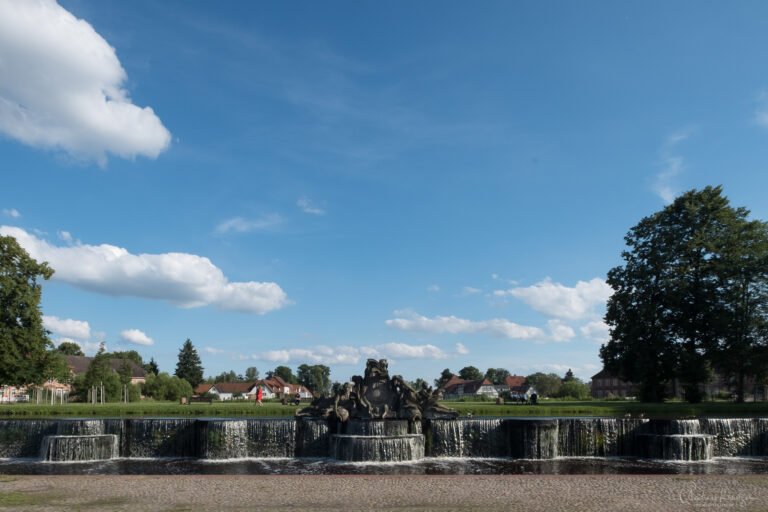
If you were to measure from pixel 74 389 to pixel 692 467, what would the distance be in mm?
76538

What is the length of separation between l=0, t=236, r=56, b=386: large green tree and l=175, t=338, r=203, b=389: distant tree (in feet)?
273

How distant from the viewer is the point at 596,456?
82.0ft

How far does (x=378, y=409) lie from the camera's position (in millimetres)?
27000

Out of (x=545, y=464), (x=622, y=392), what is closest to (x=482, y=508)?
(x=545, y=464)

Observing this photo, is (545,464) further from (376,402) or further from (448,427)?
(376,402)

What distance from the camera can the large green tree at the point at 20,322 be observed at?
130ft

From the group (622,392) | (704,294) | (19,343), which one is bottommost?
(622,392)

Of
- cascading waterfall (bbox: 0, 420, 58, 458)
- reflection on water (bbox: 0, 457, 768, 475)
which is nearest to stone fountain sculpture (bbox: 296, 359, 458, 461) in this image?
reflection on water (bbox: 0, 457, 768, 475)

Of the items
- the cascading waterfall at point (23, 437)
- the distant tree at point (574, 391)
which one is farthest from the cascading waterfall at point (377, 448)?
the distant tree at point (574, 391)

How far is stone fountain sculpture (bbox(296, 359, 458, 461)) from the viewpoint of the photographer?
24125mm

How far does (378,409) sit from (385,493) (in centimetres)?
1364

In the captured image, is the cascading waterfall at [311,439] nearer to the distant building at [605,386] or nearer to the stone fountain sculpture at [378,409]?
the stone fountain sculpture at [378,409]

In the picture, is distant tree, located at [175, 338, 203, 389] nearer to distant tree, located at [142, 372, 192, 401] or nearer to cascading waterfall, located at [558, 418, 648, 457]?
distant tree, located at [142, 372, 192, 401]

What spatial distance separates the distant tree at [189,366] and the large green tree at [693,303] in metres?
90.7
